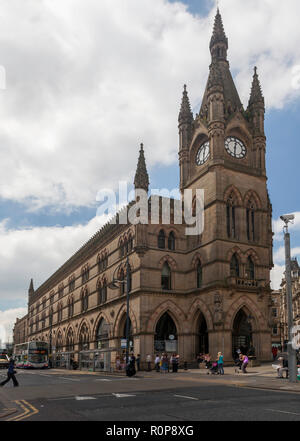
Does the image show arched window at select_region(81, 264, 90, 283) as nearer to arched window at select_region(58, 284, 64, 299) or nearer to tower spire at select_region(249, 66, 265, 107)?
arched window at select_region(58, 284, 64, 299)

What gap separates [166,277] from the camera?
4444 centimetres

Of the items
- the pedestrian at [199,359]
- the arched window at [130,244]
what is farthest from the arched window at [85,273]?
the pedestrian at [199,359]

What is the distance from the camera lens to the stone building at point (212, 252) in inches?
1599

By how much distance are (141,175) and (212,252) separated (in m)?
10.7

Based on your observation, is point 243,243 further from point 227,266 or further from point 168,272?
point 168,272

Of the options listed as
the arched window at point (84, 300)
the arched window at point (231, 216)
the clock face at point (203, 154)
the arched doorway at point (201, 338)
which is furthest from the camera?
the arched window at point (84, 300)

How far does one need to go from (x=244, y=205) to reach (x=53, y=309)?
4889cm

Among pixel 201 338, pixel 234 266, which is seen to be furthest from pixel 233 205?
pixel 201 338

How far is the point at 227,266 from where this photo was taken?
133 ft

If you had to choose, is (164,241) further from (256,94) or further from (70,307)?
(70,307)

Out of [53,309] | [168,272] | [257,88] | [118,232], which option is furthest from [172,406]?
[53,309]

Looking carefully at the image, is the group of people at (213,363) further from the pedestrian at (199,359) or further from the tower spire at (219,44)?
the tower spire at (219,44)

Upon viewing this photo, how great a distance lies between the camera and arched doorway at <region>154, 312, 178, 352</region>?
42844 millimetres

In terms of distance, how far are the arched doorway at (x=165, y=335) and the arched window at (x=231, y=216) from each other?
9.86 m
